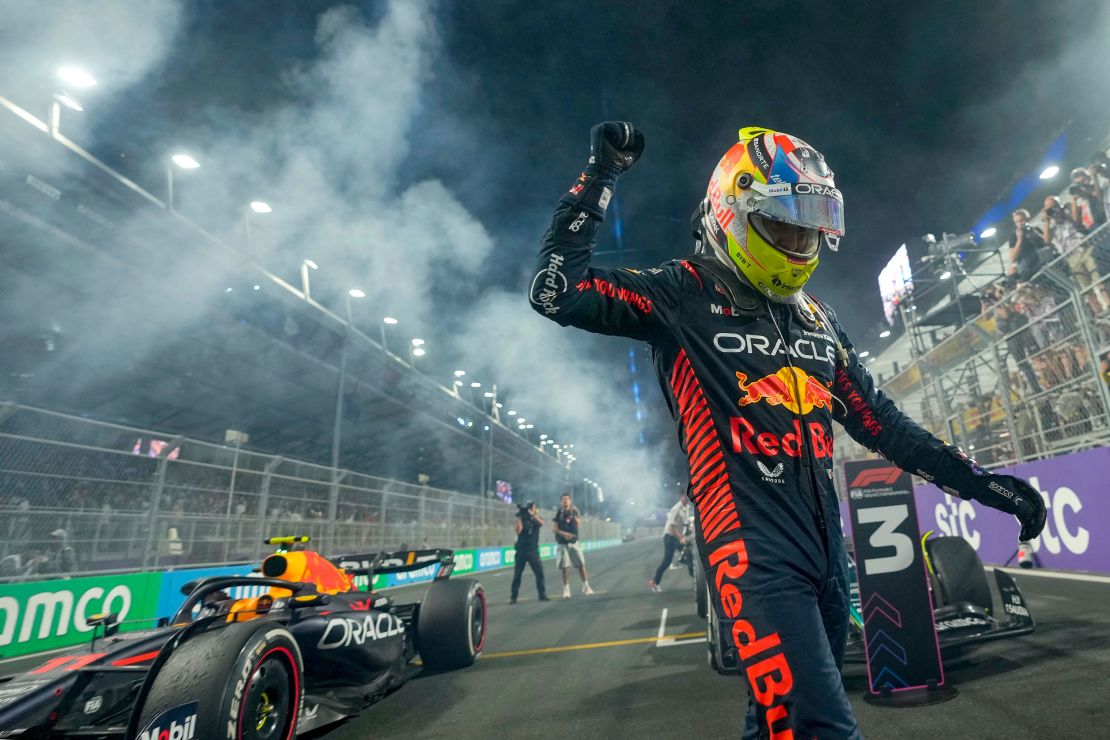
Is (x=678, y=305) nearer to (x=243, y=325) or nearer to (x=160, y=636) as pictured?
(x=160, y=636)

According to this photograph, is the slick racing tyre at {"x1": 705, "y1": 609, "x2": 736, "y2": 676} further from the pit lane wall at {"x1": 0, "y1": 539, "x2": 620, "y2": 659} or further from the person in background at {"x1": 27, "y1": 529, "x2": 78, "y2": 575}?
the person in background at {"x1": 27, "y1": 529, "x2": 78, "y2": 575}

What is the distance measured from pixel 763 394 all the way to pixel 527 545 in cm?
928

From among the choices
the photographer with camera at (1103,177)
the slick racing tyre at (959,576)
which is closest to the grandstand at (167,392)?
the slick racing tyre at (959,576)

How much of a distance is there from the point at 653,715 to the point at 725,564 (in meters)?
2.37

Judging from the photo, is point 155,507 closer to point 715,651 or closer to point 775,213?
point 715,651

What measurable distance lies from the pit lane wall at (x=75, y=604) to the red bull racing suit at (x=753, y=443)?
230 inches

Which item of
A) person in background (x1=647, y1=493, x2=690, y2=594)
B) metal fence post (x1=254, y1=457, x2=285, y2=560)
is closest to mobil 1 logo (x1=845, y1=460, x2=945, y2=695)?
person in background (x1=647, y1=493, x2=690, y2=594)

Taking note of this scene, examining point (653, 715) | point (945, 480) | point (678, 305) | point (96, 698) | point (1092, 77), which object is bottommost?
point (653, 715)

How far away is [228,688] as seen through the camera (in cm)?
241

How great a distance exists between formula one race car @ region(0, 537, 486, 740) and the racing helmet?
245cm

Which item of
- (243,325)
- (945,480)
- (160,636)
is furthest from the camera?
(243,325)

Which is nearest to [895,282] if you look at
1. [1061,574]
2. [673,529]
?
[673,529]

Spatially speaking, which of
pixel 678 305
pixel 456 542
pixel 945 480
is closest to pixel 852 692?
pixel 945 480

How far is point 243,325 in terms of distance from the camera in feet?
56.5
